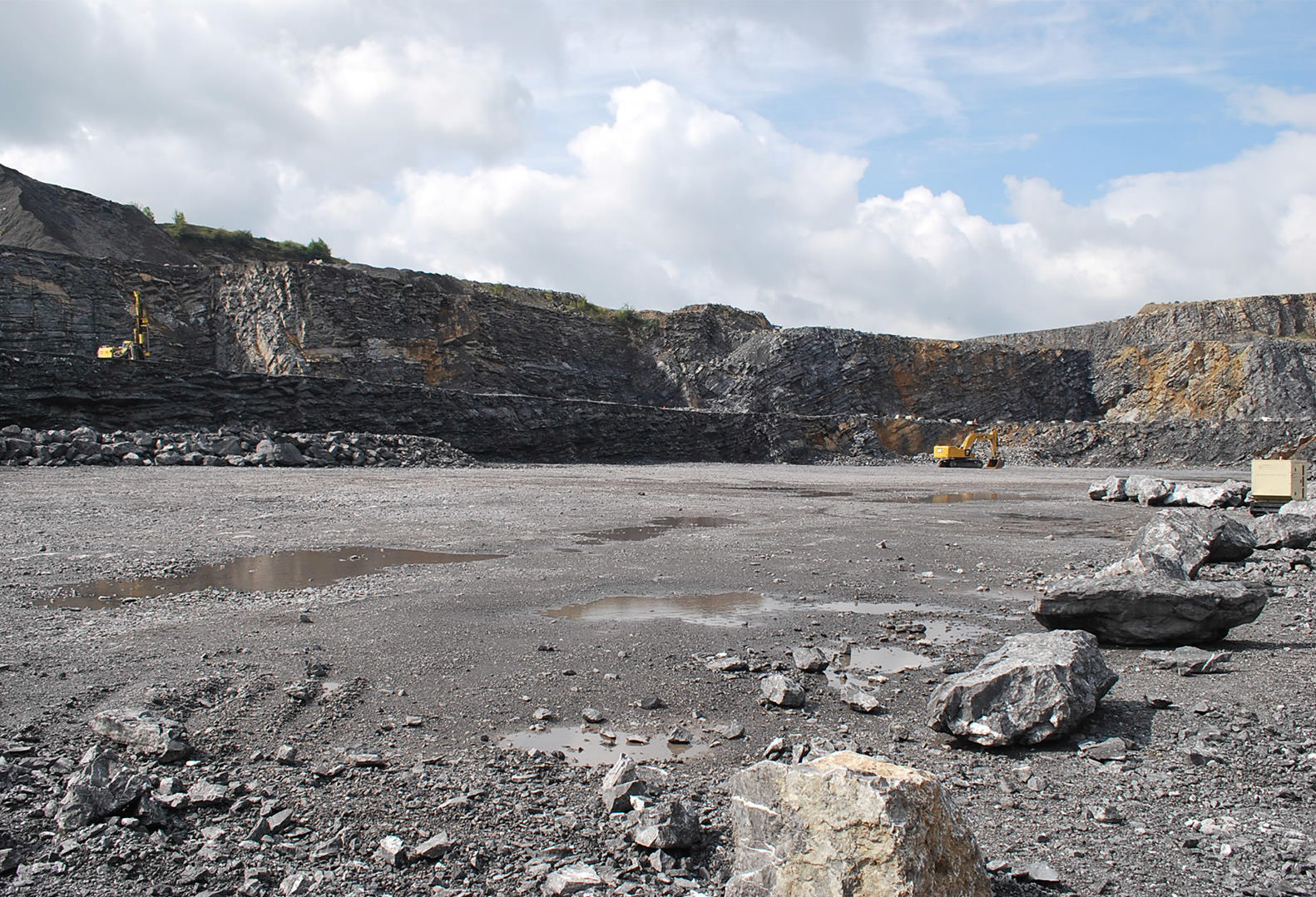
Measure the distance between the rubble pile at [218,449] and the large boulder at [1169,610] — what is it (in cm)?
1648

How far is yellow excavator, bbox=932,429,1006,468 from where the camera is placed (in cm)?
3022

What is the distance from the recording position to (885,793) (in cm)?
174

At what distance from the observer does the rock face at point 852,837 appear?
1700 millimetres

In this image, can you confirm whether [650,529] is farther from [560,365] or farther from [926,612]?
[560,365]

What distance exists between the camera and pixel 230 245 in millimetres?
44031

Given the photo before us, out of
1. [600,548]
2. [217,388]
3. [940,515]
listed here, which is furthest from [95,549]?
[217,388]

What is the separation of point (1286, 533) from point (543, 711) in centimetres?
742

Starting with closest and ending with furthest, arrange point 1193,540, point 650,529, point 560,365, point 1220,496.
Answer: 1. point 1193,540
2. point 650,529
3. point 1220,496
4. point 560,365

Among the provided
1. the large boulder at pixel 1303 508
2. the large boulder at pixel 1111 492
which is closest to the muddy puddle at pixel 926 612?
the large boulder at pixel 1303 508

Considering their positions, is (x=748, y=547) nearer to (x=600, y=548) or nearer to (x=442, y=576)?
(x=600, y=548)

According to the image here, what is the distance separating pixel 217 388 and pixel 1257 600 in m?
22.7

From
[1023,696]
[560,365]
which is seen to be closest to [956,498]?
[1023,696]

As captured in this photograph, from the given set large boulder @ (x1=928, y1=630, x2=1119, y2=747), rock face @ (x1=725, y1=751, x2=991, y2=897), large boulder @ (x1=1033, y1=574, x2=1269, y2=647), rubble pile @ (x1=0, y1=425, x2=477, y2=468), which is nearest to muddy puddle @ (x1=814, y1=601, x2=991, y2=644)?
large boulder @ (x1=1033, y1=574, x2=1269, y2=647)

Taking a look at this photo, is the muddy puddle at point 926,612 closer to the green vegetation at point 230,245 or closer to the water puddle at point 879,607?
the water puddle at point 879,607
